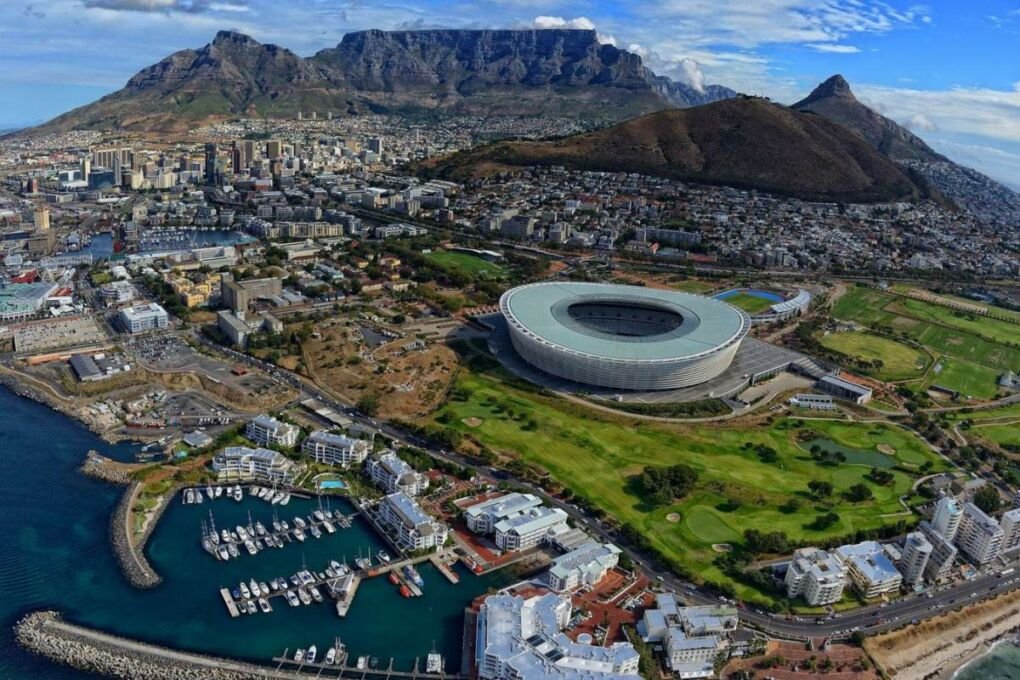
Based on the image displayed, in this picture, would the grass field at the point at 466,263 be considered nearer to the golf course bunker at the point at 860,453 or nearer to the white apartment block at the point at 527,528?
the golf course bunker at the point at 860,453

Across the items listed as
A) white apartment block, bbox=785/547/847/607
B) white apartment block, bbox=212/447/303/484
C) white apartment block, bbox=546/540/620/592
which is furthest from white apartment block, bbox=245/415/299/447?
white apartment block, bbox=785/547/847/607

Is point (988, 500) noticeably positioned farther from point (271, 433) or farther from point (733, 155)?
point (733, 155)

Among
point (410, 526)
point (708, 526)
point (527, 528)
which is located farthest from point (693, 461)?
point (410, 526)

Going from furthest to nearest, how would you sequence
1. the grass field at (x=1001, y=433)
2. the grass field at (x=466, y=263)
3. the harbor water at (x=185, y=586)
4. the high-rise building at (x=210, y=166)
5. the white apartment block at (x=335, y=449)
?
the high-rise building at (x=210, y=166) < the grass field at (x=466, y=263) < the grass field at (x=1001, y=433) < the white apartment block at (x=335, y=449) < the harbor water at (x=185, y=586)

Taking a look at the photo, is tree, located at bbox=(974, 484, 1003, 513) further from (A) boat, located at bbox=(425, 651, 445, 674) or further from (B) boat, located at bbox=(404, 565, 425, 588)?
(A) boat, located at bbox=(425, 651, 445, 674)

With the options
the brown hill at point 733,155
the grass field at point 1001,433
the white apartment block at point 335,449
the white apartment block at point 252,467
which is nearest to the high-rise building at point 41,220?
the brown hill at point 733,155

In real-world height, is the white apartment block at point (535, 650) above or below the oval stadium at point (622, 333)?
below
